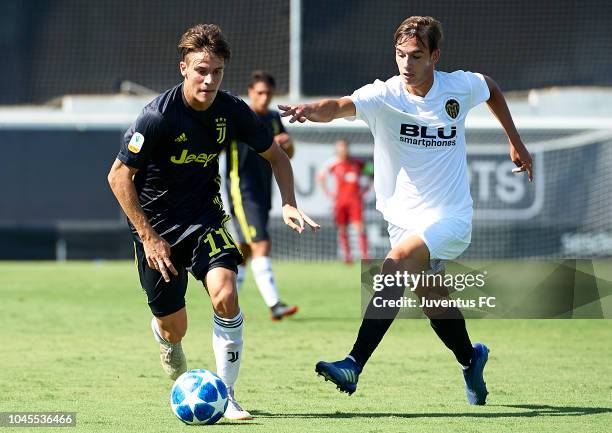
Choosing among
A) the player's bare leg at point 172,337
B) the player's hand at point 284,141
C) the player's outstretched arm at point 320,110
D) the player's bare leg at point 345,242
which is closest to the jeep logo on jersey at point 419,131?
Answer: the player's outstretched arm at point 320,110

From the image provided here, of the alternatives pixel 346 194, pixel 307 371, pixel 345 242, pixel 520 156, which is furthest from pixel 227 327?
pixel 345 242

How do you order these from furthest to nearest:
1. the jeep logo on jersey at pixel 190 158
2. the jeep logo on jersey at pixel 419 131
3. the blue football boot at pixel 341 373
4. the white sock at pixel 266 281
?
the white sock at pixel 266 281 < the jeep logo on jersey at pixel 419 131 < the jeep logo on jersey at pixel 190 158 < the blue football boot at pixel 341 373

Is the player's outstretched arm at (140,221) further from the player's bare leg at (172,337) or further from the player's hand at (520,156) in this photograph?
the player's hand at (520,156)

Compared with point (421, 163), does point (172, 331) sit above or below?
below

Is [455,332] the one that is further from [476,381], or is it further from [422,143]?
[422,143]

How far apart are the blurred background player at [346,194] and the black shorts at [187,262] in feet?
39.9

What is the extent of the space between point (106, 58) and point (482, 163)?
952 cm

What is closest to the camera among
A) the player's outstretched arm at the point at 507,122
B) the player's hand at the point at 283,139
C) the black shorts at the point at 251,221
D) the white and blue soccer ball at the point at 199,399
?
the white and blue soccer ball at the point at 199,399

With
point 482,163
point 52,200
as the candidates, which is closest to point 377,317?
point 482,163

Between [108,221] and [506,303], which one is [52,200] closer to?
[108,221]

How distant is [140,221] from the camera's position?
5816 mm

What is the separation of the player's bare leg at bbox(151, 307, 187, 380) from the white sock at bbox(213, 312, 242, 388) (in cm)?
61

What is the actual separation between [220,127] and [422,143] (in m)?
1.12

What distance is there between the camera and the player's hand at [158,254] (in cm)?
580
